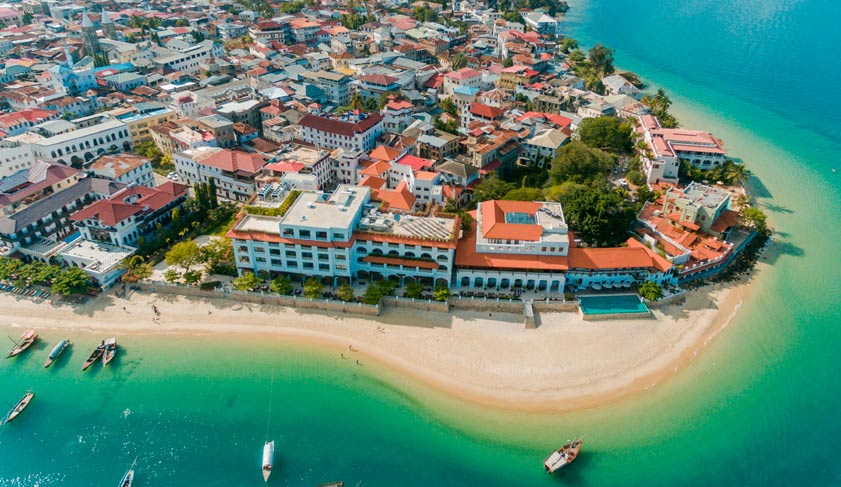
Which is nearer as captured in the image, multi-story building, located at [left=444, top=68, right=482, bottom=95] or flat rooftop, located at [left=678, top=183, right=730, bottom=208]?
flat rooftop, located at [left=678, top=183, right=730, bottom=208]

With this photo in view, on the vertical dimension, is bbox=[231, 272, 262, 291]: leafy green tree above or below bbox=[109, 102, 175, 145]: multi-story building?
below

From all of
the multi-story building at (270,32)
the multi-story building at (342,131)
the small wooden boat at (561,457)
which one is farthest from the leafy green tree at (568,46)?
the small wooden boat at (561,457)

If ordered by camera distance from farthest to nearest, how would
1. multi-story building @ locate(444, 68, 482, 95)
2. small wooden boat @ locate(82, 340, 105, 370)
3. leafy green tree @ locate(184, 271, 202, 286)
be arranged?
multi-story building @ locate(444, 68, 482, 95), leafy green tree @ locate(184, 271, 202, 286), small wooden boat @ locate(82, 340, 105, 370)

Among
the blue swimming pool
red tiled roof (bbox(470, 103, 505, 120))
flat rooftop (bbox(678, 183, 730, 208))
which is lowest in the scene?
the blue swimming pool

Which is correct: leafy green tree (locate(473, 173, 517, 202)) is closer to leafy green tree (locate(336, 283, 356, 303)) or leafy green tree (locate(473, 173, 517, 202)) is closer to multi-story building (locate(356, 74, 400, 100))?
leafy green tree (locate(336, 283, 356, 303))

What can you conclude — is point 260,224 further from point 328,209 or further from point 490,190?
point 490,190

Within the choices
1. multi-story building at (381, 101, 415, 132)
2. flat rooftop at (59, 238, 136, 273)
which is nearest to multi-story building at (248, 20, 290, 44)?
multi-story building at (381, 101, 415, 132)

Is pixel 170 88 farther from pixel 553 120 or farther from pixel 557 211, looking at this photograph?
pixel 557 211
